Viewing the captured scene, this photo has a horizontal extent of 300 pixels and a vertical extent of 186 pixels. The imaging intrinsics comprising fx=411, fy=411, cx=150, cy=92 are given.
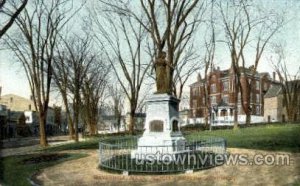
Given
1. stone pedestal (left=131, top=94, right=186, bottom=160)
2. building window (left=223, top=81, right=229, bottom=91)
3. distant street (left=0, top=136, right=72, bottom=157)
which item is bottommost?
distant street (left=0, top=136, right=72, bottom=157)

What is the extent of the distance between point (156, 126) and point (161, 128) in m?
0.21

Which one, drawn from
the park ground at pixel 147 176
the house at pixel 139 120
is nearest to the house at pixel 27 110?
the house at pixel 139 120

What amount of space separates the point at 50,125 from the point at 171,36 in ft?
226

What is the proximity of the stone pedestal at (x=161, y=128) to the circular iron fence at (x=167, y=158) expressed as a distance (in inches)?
2.1

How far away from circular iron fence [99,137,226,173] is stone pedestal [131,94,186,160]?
0.05 metres

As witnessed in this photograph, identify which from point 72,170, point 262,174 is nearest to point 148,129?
point 72,170

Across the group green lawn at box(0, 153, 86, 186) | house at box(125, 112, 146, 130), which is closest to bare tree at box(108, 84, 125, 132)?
house at box(125, 112, 146, 130)

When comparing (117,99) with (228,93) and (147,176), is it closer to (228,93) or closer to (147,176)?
(228,93)

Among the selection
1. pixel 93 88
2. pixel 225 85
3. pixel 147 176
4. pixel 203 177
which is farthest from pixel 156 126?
pixel 225 85

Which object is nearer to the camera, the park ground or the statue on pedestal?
the park ground

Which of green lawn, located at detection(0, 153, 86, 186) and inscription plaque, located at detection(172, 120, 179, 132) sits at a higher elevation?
inscription plaque, located at detection(172, 120, 179, 132)

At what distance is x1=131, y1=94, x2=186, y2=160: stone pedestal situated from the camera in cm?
1503

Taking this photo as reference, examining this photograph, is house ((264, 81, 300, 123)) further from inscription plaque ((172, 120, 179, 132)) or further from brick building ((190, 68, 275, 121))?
inscription plaque ((172, 120, 179, 132))

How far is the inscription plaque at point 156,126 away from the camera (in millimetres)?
15352
